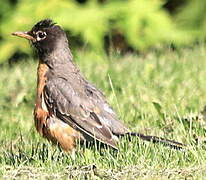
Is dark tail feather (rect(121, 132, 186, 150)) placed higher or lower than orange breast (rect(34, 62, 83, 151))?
lower

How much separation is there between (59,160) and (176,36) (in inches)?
270

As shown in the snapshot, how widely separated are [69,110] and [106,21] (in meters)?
5.84

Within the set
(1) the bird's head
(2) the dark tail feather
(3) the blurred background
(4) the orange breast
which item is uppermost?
(3) the blurred background

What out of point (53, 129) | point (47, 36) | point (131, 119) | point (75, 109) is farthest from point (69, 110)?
point (131, 119)

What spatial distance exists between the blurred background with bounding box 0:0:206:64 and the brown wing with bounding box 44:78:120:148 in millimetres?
5123

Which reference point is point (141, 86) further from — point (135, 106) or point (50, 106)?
point (50, 106)

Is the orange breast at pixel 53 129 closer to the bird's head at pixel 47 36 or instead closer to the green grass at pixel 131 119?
the green grass at pixel 131 119

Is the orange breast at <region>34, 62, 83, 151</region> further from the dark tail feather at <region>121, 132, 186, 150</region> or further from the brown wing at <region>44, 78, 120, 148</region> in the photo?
the dark tail feather at <region>121, 132, 186, 150</region>

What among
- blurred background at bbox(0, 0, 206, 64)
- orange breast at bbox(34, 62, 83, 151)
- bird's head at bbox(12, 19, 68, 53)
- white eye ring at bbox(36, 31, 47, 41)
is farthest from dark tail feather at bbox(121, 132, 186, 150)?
blurred background at bbox(0, 0, 206, 64)

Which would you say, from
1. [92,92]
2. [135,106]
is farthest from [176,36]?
[92,92]

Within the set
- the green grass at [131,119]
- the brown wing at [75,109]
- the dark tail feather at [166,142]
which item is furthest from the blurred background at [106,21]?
the dark tail feather at [166,142]

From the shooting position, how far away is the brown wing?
6.96 m

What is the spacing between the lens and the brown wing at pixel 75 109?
6965 millimetres

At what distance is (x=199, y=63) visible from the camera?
10.0m
